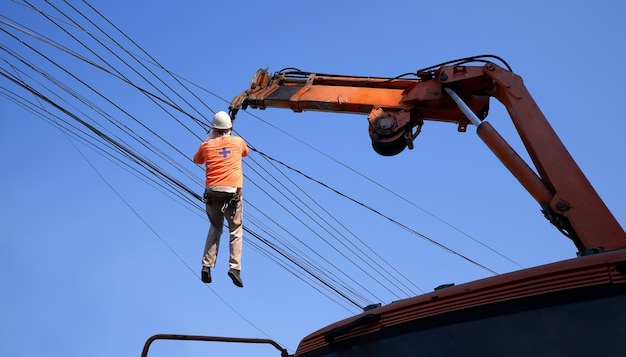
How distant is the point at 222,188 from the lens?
775cm

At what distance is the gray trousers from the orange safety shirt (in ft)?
0.66

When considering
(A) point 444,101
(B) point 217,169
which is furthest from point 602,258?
(A) point 444,101

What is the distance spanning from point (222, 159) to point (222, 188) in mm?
294

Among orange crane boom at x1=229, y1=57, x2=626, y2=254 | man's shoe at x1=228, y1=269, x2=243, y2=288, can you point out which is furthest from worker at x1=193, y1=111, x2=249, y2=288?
orange crane boom at x1=229, y1=57, x2=626, y2=254

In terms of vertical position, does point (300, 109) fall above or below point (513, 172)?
above

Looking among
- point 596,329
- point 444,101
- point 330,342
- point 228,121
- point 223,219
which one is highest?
point 444,101

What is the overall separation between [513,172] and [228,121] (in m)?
2.71

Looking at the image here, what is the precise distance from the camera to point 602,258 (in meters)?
3.70

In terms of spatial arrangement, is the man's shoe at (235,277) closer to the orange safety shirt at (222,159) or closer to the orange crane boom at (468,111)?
the orange safety shirt at (222,159)

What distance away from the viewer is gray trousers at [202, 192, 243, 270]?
7879 millimetres

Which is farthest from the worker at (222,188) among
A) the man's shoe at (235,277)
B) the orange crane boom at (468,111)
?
the orange crane boom at (468,111)

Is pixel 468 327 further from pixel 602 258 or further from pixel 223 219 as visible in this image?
pixel 223 219

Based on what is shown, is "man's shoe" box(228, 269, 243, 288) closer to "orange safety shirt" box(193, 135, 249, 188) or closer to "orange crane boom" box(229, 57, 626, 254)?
"orange safety shirt" box(193, 135, 249, 188)

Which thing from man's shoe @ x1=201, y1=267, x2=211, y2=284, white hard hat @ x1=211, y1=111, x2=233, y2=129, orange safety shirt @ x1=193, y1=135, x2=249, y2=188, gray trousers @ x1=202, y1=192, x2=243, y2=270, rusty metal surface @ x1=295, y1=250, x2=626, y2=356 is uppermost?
white hard hat @ x1=211, y1=111, x2=233, y2=129
